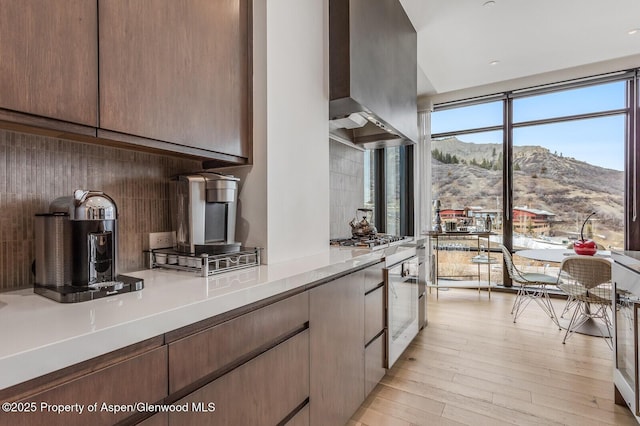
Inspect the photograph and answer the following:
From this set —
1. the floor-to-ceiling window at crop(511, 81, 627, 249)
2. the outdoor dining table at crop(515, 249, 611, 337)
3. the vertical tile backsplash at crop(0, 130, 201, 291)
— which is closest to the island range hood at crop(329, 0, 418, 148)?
the vertical tile backsplash at crop(0, 130, 201, 291)

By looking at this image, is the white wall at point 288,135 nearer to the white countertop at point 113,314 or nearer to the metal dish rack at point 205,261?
the metal dish rack at point 205,261

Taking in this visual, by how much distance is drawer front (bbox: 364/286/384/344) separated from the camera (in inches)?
73.8

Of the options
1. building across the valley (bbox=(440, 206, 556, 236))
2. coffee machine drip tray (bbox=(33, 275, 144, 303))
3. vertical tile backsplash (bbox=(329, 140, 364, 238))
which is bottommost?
coffee machine drip tray (bbox=(33, 275, 144, 303))

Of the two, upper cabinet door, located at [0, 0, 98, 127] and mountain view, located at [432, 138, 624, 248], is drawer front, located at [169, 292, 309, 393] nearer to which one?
upper cabinet door, located at [0, 0, 98, 127]

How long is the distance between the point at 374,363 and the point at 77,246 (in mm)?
1672

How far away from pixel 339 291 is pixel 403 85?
2073 mm

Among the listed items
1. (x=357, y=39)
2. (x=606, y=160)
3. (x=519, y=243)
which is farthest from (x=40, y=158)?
(x=606, y=160)

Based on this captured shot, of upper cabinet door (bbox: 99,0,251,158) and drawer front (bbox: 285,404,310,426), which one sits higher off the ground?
upper cabinet door (bbox: 99,0,251,158)

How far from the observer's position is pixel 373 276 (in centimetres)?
196

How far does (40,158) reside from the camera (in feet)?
3.62

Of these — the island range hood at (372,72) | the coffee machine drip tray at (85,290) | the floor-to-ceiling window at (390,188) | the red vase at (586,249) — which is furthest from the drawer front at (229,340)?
the red vase at (586,249)

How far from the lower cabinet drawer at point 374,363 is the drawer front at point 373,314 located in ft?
0.20

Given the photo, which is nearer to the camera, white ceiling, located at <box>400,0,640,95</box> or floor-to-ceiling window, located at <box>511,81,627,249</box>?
white ceiling, located at <box>400,0,640,95</box>

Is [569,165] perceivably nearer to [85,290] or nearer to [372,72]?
[372,72]
